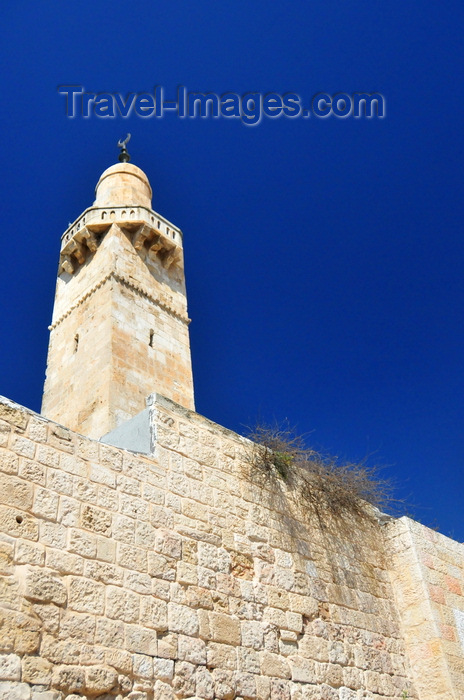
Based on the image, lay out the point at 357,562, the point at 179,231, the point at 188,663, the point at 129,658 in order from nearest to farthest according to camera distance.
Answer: the point at 129,658 → the point at 188,663 → the point at 357,562 → the point at 179,231

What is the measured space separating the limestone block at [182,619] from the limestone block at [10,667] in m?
1.13

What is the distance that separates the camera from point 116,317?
35.6 ft

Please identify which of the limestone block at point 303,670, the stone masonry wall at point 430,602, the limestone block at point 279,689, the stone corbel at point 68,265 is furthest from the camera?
the stone corbel at point 68,265

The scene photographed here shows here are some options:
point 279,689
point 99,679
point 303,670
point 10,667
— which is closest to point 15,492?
point 10,667

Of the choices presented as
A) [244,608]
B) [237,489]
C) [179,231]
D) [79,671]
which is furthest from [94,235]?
[79,671]

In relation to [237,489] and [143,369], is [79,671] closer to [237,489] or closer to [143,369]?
[237,489]

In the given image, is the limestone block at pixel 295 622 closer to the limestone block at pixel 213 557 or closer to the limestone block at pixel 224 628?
the limestone block at pixel 224 628

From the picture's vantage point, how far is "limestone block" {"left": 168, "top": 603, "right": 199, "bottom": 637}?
4258 millimetres

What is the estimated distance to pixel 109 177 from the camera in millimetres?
14203

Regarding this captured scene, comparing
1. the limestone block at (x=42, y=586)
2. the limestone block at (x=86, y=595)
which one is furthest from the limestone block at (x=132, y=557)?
the limestone block at (x=42, y=586)

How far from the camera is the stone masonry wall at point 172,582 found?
366 centimetres

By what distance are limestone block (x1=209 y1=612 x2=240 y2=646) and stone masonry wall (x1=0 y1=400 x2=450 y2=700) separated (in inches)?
0.4

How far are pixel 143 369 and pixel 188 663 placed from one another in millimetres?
6857

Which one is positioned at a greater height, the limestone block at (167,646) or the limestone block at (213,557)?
the limestone block at (213,557)
